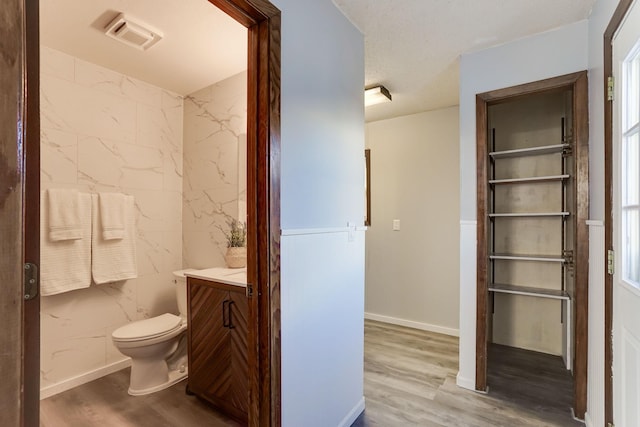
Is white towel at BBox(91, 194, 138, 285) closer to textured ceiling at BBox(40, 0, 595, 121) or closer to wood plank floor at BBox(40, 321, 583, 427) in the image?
wood plank floor at BBox(40, 321, 583, 427)

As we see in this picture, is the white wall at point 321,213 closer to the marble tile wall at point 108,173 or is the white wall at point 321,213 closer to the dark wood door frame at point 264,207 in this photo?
the dark wood door frame at point 264,207

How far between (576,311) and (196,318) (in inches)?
97.3

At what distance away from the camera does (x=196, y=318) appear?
212cm

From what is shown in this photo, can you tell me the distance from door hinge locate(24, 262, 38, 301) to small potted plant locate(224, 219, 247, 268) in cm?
173

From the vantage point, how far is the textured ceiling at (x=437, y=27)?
177cm

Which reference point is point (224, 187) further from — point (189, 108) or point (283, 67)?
point (283, 67)

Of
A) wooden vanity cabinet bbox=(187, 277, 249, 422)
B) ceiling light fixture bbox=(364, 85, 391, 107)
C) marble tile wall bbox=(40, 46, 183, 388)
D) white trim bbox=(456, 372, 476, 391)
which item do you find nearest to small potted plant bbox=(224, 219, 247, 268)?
wooden vanity cabinet bbox=(187, 277, 249, 422)

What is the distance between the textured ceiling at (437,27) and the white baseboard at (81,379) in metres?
3.15

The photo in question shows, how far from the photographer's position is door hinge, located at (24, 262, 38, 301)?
63 cm

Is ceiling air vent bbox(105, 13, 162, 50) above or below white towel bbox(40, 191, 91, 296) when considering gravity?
above

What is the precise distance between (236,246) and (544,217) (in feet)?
9.11

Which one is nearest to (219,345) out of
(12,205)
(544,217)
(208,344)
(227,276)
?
(208,344)

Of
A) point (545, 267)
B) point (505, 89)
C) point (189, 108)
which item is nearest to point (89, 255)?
point (189, 108)

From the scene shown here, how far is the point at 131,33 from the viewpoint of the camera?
1.99 meters
